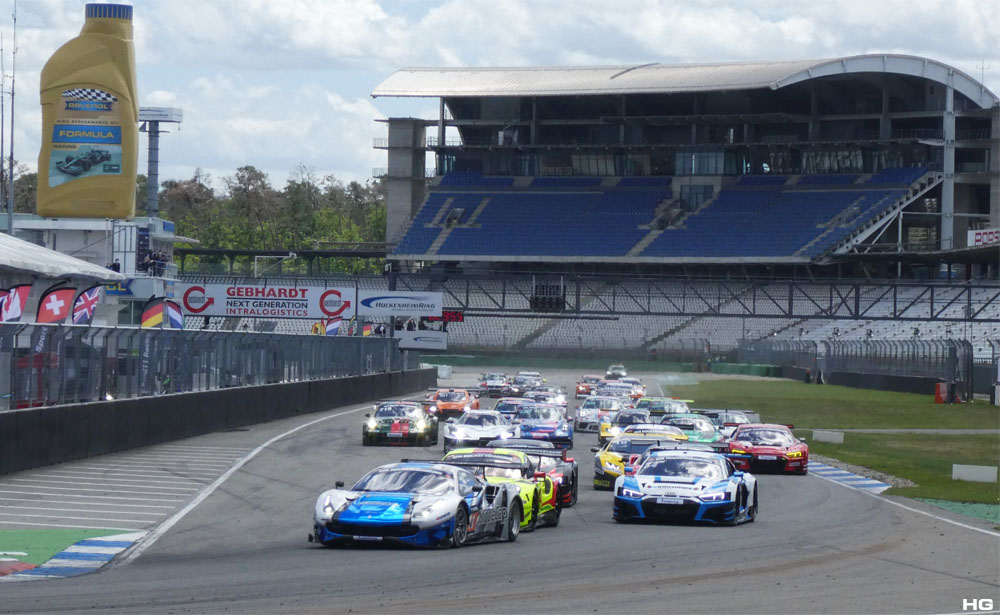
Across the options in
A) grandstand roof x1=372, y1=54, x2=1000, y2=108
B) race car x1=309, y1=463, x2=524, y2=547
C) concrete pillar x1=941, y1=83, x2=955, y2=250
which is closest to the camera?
race car x1=309, y1=463, x2=524, y2=547

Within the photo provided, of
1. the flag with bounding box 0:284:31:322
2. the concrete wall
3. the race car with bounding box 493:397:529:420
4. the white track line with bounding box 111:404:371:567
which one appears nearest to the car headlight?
the white track line with bounding box 111:404:371:567

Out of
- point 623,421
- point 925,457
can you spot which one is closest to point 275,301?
point 623,421

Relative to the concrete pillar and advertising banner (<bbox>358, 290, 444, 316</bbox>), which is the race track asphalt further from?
the concrete pillar

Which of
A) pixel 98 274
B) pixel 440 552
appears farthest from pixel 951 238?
pixel 440 552

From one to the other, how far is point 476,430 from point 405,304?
3316 centimetres

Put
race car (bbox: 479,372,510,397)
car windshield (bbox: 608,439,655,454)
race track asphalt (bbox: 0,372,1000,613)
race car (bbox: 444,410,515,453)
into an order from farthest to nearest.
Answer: race car (bbox: 479,372,510,397), race car (bbox: 444,410,515,453), car windshield (bbox: 608,439,655,454), race track asphalt (bbox: 0,372,1000,613)

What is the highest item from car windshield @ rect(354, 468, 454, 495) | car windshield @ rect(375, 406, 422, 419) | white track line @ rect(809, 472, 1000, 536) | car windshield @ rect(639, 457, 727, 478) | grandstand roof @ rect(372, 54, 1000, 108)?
grandstand roof @ rect(372, 54, 1000, 108)

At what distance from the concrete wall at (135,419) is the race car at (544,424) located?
8.25 meters

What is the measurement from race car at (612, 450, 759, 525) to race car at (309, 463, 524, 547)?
8.32 ft

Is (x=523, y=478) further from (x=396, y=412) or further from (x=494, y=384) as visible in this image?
(x=494, y=384)

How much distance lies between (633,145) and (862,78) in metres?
16.5

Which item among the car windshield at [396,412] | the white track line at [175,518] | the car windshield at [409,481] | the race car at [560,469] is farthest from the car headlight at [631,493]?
the car windshield at [396,412]

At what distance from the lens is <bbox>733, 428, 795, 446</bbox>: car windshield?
30.7 m

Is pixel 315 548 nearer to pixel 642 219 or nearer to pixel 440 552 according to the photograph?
pixel 440 552
